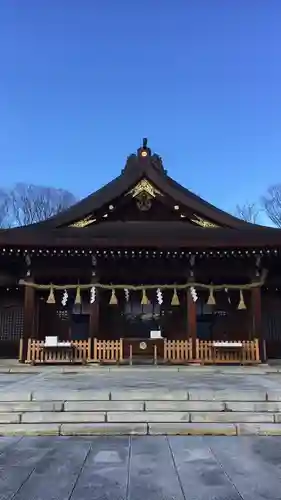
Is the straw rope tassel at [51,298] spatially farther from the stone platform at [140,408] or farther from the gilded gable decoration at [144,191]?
the stone platform at [140,408]

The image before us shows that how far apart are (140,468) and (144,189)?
13876mm

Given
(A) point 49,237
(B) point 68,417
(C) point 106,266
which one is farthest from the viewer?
(C) point 106,266

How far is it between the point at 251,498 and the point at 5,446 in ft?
12.4

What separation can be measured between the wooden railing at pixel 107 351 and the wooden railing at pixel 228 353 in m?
2.96

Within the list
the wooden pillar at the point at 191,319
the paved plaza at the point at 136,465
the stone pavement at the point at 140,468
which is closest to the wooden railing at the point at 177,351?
the wooden pillar at the point at 191,319

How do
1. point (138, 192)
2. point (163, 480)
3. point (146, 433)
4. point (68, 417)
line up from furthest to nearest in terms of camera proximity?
point (138, 192) < point (68, 417) < point (146, 433) < point (163, 480)

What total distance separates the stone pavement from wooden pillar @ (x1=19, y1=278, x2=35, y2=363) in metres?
9.24

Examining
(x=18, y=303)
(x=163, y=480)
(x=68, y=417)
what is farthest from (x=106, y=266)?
(x=163, y=480)

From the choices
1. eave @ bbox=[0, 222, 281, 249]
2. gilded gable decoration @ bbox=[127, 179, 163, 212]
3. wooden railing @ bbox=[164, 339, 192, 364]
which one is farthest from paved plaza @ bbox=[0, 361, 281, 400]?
gilded gable decoration @ bbox=[127, 179, 163, 212]

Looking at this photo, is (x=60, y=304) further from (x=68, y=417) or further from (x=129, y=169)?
(x=68, y=417)

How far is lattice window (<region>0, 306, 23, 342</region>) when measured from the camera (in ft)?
57.8

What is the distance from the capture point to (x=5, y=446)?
6.26m

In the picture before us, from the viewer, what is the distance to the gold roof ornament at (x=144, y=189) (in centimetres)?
1800

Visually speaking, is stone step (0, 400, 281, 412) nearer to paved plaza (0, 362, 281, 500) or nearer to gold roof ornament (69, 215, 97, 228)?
paved plaza (0, 362, 281, 500)
